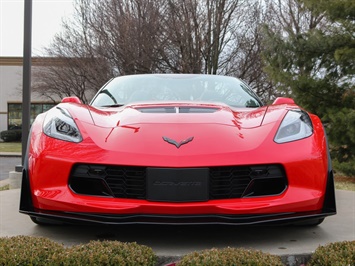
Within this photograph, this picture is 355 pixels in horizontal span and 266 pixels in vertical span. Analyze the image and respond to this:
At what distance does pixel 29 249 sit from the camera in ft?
6.18

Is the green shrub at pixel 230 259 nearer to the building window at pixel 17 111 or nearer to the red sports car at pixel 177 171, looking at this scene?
the red sports car at pixel 177 171

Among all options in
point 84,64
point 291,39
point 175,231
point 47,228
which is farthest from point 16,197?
point 84,64

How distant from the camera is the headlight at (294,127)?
244cm

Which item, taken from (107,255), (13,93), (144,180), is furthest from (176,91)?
(13,93)

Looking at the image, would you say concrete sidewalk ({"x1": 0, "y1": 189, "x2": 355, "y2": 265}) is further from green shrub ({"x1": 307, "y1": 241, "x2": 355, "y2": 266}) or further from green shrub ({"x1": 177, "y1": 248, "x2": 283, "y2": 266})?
green shrub ({"x1": 177, "y1": 248, "x2": 283, "y2": 266})

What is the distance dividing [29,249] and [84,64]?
19990 millimetres

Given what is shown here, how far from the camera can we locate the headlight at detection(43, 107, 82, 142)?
2.45 m

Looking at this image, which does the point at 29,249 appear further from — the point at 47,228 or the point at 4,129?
the point at 4,129

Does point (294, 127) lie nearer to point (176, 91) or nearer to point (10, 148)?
point (176, 91)

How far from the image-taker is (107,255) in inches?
72.7

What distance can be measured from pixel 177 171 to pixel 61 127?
84 centimetres

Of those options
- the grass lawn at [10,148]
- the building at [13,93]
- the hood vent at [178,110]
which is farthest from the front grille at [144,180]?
the building at [13,93]

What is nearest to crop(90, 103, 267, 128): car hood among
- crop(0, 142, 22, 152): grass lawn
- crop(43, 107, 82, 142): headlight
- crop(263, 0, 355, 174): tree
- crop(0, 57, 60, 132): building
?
crop(43, 107, 82, 142): headlight

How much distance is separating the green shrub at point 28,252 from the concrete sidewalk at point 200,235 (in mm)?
443
